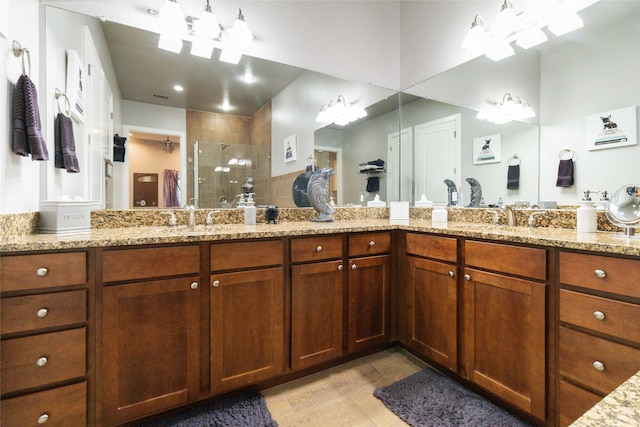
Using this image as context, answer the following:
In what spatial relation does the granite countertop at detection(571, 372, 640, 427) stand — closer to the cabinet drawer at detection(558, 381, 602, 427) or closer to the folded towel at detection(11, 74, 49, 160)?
the cabinet drawer at detection(558, 381, 602, 427)

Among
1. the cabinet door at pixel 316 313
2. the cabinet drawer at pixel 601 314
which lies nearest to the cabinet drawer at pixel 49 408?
the cabinet door at pixel 316 313

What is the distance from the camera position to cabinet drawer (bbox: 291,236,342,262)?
1654 millimetres

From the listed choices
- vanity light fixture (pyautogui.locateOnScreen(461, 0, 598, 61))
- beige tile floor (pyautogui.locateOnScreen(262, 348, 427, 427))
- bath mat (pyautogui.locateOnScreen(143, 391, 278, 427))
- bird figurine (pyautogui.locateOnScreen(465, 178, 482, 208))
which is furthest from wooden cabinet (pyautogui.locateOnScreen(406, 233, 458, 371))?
vanity light fixture (pyautogui.locateOnScreen(461, 0, 598, 61))

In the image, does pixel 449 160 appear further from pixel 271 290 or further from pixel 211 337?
pixel 211 337

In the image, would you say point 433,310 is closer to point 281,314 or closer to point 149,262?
point 281,314

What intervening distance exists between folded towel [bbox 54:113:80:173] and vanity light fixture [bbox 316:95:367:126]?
1647 mm

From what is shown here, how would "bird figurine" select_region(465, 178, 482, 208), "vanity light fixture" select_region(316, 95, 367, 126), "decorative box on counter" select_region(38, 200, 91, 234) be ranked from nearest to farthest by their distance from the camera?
1. "decorative box on counter" select_region(38, 200, 91, 234)
2. "bird figurine" select_region(465, 178, 482, 208)
3. "vanity light fixture" select_region(316, 95, 367, 126)

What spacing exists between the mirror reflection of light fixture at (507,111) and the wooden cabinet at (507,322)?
986mm

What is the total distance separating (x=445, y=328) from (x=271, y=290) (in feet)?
3.31

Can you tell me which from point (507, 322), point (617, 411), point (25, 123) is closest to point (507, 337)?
point (507, 322)

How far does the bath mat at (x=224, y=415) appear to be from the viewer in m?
1.40

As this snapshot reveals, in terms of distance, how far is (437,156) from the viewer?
8.48 ft

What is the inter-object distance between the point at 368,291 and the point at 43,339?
1560 millimetres

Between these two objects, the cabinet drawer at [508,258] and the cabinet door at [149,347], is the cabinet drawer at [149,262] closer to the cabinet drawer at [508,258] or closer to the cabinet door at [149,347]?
the cabinet door at [149,347]
